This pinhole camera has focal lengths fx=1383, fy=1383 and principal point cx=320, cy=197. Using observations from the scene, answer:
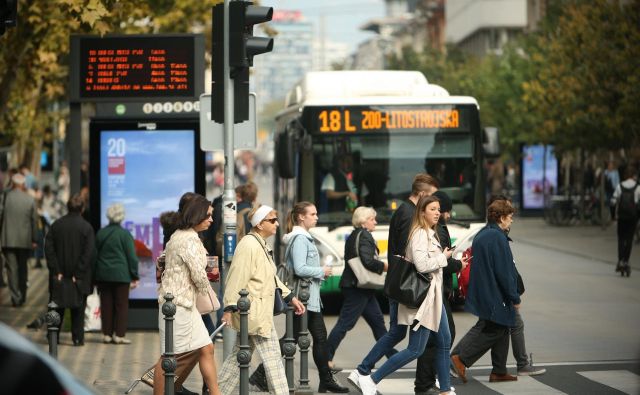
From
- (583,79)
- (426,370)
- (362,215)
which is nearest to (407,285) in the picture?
(426,370)

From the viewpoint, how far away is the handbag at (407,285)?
9883mm

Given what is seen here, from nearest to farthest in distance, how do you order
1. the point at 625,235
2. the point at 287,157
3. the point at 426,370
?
the point at 426,370 < the point at 287,157 < the point at 625,235

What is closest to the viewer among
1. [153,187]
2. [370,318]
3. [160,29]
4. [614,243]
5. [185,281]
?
[185,281]

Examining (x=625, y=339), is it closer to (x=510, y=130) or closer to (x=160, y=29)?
(x=160, y=29)

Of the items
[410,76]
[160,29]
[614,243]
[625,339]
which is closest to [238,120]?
[625,339]

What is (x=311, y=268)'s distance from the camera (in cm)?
1076

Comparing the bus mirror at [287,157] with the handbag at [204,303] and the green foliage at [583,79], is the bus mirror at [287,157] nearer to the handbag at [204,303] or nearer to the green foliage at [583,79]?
the handbag at [204,303]

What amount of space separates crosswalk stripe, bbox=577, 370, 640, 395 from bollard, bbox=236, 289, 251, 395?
3048 mm

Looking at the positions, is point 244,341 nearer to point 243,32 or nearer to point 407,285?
point 407,285

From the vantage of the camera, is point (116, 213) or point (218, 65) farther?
point (116, 213)

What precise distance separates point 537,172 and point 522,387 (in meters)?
33.1

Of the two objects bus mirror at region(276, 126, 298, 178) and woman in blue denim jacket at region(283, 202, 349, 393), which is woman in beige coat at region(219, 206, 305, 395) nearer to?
woman in blue denim jacket at region(283, 202, 349, 393)

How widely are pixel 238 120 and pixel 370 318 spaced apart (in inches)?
89.2

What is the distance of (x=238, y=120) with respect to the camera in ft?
35.4
